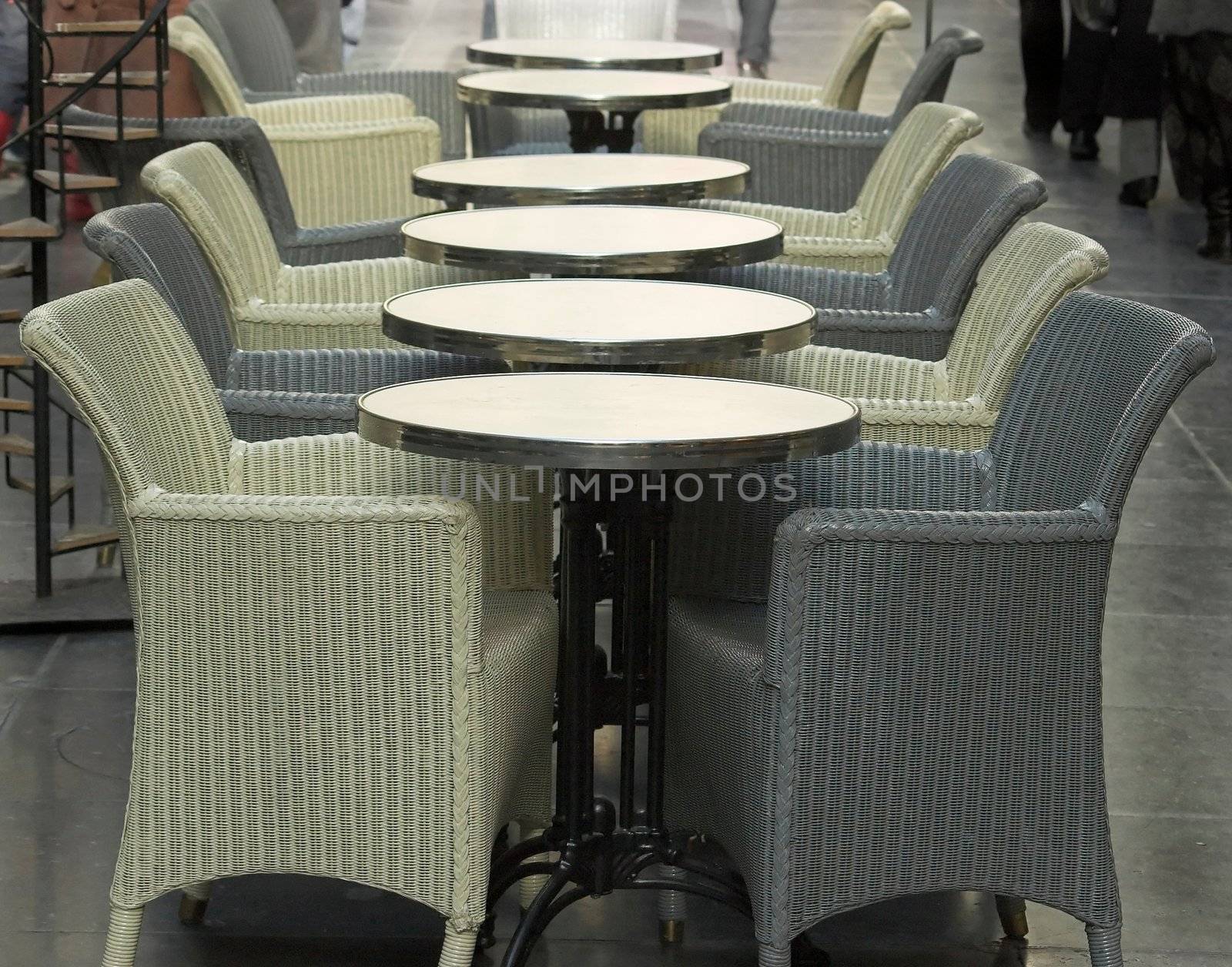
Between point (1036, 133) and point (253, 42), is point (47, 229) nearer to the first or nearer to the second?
point (253, 42)

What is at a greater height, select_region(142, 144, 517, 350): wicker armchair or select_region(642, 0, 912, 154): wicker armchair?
select_region(642, 0, 912, 154): wicker armchair

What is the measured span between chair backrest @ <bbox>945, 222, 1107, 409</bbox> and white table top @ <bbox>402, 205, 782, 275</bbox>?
0.40 metres

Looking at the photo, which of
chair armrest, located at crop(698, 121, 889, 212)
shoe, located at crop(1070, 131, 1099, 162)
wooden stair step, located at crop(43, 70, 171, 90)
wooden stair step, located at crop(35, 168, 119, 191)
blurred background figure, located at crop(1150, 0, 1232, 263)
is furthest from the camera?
shoe, located at crop(1070, 131, 1099, 162)

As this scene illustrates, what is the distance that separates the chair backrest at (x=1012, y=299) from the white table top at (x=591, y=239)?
15.8 inches

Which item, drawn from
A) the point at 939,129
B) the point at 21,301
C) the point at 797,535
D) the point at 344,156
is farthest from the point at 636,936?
the point at 21,301

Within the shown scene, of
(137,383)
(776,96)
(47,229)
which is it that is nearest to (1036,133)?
(776,96)

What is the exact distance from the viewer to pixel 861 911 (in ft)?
9.11

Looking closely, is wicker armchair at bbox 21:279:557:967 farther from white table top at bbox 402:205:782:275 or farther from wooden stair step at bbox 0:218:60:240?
wooden stair step at bbox 0:218:60:240

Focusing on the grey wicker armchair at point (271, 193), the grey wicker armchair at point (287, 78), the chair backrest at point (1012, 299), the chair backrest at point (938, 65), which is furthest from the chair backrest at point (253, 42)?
the chair backrest at point (1012, 299)

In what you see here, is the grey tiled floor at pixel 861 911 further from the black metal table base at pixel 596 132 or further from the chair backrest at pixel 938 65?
the black metal table base at pixel 596 132

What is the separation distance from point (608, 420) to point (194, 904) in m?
0.95

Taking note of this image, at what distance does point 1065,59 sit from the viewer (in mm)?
9359

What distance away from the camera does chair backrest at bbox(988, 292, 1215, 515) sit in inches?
92.2

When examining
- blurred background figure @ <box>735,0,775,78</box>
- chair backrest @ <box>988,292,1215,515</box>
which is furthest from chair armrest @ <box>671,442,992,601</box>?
blurred background figure @ <box>735,0,775,78</box>
